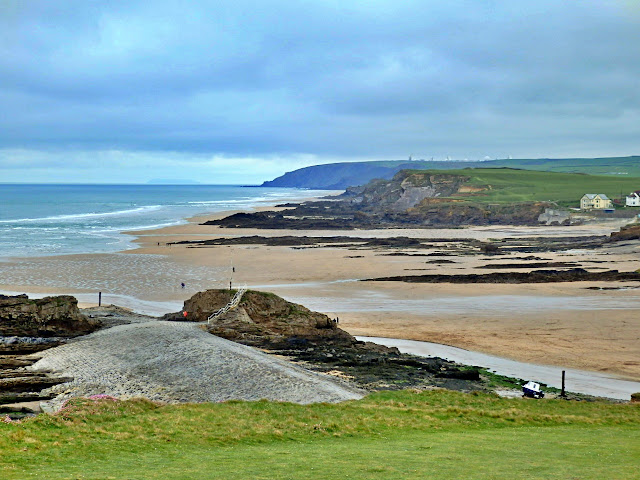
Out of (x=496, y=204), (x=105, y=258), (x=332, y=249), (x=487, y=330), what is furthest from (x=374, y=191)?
(x=487, y=330)

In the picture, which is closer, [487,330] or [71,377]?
[71,377]

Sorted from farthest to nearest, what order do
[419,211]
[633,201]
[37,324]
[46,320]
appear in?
1. [419,211]
2. [633,201]
3. [37,324]
4. [46,320]

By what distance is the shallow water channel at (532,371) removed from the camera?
86.6 ft

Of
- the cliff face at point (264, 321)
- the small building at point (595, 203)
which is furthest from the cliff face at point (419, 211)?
the cliff face at point (264, 321)

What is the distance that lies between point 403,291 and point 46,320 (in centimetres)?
2535

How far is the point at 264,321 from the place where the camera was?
117ft

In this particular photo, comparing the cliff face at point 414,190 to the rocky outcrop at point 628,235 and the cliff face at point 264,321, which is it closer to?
the rocky outcrop at point 628,235

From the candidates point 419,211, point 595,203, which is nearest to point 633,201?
point 595,203

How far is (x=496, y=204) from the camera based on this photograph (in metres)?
139

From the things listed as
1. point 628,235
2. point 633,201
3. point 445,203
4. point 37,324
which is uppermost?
point 445,203

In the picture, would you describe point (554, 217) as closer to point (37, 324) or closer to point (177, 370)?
point (37, 324)

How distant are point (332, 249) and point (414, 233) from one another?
2795 centimetres

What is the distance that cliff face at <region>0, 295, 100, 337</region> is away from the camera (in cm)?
3384

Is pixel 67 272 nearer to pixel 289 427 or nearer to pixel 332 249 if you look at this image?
pixel 332 249
